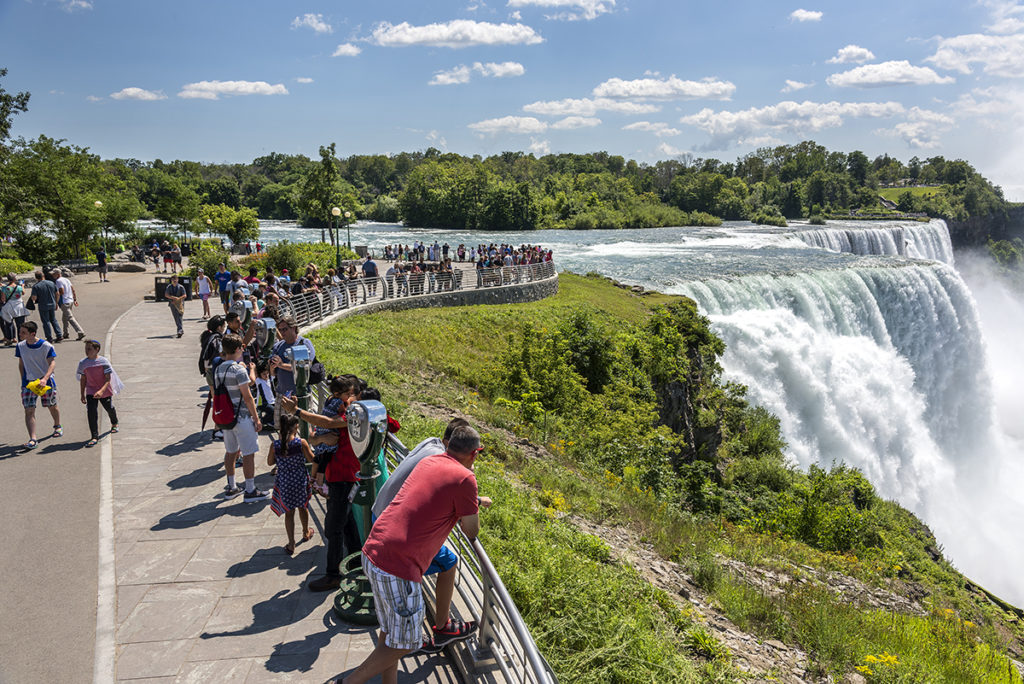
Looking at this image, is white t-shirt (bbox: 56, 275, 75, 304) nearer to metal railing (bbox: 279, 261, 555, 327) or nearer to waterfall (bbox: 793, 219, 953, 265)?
metal railing (bbox: 279, 261, 555, 327)

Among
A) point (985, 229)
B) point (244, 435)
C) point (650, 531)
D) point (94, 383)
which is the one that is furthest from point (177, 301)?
point (985, 229)

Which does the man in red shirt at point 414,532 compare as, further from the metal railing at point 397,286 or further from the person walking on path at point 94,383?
the metal railing at point 397,286

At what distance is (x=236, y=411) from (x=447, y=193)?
285ft

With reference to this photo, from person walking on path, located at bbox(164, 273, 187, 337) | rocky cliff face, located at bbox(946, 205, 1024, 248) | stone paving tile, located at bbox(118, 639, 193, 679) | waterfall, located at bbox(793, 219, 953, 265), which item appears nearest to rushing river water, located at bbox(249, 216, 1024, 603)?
waterfall, located at bbox(793, 219, 953, 265)

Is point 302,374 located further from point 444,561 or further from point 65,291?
point 65,291

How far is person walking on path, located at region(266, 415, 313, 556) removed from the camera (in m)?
5.68

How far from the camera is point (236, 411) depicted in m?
6.78

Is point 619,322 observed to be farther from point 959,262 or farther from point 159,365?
point 959,262

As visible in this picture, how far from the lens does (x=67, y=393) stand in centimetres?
1112

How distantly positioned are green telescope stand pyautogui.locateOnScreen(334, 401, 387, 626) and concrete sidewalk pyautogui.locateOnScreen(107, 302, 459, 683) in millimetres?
131

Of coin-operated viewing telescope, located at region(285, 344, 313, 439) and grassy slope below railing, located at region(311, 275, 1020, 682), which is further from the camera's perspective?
coin-operated viewing telescope, located at region(285, 344, 313, 439)

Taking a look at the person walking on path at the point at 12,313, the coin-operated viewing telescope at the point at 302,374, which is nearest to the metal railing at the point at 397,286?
the person walking on path at the point at 12,313

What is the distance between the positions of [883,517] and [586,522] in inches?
531

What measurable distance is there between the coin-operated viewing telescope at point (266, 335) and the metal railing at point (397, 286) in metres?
5.36
